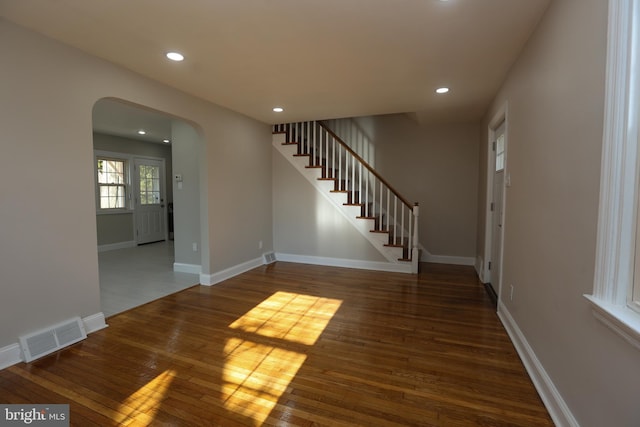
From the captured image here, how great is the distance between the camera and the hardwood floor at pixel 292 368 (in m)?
1.77

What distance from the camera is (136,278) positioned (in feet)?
14.8

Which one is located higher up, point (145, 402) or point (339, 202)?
point (339, 202)

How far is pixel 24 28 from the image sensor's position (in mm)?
2266

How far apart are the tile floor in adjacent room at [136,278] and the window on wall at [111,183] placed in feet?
3.75

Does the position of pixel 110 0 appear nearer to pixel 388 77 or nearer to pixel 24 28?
pixel 24 28

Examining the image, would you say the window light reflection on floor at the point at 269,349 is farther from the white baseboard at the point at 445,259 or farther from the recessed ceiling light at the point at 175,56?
the white baseboard at the point at 445,259

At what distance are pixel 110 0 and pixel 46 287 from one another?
86.9 inches

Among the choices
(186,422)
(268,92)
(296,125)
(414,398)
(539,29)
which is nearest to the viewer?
(186,422)

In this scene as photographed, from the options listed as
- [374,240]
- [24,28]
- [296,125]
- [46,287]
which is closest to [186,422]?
[46,287]

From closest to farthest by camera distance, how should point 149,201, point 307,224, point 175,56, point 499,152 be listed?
point 175,56 → point 499,152 → point 307,224 → point 149,201

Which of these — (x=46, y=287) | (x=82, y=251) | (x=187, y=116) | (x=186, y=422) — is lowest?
(x=186, y=422)

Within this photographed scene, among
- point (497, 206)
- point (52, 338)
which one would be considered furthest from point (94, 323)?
point (497, 206)

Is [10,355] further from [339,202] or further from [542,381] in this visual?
[339,202]

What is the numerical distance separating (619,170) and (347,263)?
4.20 meters
